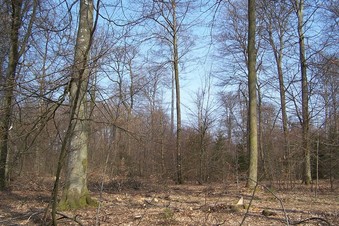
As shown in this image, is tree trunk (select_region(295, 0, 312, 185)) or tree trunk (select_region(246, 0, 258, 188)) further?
tree trunk (select_region(295, 0, 312, 185))

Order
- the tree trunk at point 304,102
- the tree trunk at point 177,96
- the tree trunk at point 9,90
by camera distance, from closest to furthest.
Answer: the tree trunk at point 9,90
the tree trunk at point 304,102
the tree trunk at point 177,96

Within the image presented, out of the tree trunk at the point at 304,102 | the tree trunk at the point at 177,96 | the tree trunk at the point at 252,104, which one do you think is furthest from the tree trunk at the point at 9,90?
the tree trunk at the point at 304,102

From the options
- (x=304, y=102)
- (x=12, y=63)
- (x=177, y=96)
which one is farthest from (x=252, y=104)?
(x=177, y=96)

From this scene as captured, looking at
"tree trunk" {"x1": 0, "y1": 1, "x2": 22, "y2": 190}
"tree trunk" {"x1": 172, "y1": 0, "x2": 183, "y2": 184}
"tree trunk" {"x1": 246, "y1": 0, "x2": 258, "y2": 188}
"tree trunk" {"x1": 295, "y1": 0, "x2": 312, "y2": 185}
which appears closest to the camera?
"tree trunk" {"x1": 0, "y1": 1, "x2": 22, "y2": 190}

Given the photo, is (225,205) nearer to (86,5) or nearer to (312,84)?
(86,5)

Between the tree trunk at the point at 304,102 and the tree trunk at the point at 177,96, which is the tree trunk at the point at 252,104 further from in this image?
the tree trunk at the point at 177,96

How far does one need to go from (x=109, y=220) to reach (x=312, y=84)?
13029 mm

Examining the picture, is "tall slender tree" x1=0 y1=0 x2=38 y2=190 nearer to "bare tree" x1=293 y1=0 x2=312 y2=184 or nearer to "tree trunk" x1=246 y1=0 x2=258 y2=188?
"tree trunk" x1=246 y1=0 x2=258 y2=188

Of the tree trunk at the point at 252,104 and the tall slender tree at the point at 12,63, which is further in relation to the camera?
the tree trunk at the point at 252,104

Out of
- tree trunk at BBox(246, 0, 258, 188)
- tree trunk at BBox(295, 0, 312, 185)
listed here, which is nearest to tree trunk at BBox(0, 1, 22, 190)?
Answer: tree trunk at BBox(246, 0, 258, 188)

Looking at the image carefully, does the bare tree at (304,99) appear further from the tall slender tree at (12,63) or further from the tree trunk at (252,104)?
the tall slender tree at (12,63)

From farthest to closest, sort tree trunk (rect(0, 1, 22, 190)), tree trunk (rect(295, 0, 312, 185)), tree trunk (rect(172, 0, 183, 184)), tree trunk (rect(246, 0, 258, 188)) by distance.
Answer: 1. tree trunk (rect(172, 0, 183, 184))
2. tree trunk (rect(295, 0, 312, 185))
3. tree trunk (rect(246, 0, 258, 188))
4. tree trunk (rect(0, 1, 22, 190))

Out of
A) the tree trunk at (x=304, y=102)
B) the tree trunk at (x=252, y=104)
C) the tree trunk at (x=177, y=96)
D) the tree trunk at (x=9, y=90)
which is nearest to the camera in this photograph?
the tree trunk at (x=9, y=90)

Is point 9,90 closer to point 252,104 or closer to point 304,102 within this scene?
point 252,104
